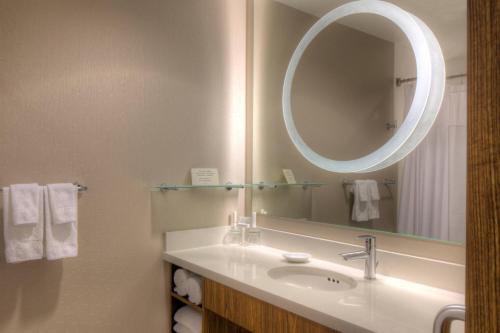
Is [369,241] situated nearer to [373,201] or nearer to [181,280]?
[373,201]

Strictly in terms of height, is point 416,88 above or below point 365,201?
above

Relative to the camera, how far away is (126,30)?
5.83ft

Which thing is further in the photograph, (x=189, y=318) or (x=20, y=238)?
(x=189, y=318)

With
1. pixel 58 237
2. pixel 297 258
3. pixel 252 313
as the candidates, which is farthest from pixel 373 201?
pixel 58 237

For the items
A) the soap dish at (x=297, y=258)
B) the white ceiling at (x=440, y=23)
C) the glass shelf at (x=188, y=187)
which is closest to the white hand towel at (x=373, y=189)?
the soap dish at (x=297, y=258)

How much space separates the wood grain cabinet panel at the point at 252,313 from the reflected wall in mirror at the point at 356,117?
58cm

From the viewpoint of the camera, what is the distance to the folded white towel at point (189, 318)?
5.88ft

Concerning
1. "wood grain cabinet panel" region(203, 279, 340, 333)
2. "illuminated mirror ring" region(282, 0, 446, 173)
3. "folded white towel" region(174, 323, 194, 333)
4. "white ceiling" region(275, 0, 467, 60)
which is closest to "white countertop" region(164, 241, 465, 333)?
"wood grain cabinet panel" region(203, 279, 340, 333)

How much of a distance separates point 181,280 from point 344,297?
0.86 metres

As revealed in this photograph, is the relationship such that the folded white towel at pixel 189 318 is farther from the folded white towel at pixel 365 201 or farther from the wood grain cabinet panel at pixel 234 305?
the folded white towel at pixel 365 201

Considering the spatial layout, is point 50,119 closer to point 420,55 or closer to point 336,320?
point 336,320

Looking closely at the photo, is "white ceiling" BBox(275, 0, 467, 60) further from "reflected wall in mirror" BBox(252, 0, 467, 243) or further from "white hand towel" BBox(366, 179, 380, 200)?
"white hand towel" BBox(366, 179, 380, 200)

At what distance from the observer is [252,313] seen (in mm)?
1402

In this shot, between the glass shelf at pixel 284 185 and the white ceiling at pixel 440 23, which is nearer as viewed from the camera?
the white ceiling at pixel 440 23
